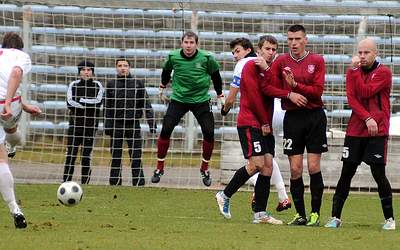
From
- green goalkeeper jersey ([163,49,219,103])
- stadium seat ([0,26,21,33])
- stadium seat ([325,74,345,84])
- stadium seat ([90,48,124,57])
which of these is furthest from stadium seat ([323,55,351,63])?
stadium seat ([0,26,21,33])

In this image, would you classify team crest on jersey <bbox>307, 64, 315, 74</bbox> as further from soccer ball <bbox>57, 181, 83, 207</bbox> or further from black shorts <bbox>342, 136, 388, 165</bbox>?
soccer ball <bbox>57, 181, 83, 207</bbox>

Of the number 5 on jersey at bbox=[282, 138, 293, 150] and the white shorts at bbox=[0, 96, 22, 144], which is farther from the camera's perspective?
the number 5 on jersey at bbox=[282, 138, 293, 150]

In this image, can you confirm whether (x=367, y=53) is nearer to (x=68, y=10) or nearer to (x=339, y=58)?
(x=339, y=58)

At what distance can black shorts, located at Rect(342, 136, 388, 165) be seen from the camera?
34.8 feet

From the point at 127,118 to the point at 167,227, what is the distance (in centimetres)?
669

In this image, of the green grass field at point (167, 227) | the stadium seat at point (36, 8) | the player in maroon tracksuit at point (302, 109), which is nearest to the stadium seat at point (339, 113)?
the green grass field at point (167, 227)

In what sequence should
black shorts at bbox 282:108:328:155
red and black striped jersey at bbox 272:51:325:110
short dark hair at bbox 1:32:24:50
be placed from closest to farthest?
short dark hair at bbox 1:32:24:50
red and black striped jersey at bbox 272:51:325:110
black shorts at bbox 282:108:328:155

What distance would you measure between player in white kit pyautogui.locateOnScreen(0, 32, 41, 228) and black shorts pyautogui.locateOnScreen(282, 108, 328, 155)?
2864mm

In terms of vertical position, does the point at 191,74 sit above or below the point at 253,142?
above

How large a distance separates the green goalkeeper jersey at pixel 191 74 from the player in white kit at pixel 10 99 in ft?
14.1

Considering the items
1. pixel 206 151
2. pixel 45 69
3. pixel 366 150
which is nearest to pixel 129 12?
pixel 45 69

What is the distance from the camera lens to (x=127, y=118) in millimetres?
16859

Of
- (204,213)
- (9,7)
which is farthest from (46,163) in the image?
(204,213)

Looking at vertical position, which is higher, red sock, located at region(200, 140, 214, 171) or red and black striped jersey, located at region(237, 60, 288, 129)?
red and black striped jersey, located at region(237, 60, 288, 129)
